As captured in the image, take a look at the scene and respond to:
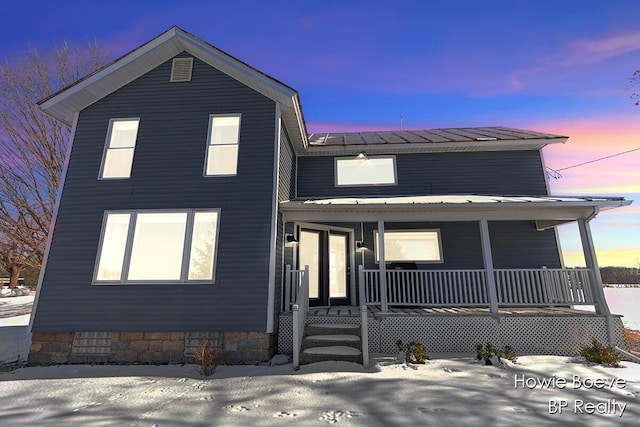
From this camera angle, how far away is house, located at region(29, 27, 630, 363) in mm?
6117

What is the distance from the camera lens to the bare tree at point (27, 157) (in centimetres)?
1236

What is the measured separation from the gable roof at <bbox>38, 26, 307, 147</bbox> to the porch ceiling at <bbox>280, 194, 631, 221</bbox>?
2746 mm

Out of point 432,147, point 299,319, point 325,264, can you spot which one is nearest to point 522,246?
point 432,147

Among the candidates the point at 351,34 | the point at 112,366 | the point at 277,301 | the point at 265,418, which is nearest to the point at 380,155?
the point at 351,34

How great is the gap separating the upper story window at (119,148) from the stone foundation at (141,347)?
12.3 ft

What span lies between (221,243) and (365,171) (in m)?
5.39

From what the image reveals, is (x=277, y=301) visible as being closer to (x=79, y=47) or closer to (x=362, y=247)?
(x=362, y=247)

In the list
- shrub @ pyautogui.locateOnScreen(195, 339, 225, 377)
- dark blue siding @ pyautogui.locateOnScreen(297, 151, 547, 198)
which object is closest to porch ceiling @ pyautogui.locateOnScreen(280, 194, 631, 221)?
dark blue siding @ pyautogui.locateOnScreen(297, 151, 547, 198)

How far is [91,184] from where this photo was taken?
6977mm

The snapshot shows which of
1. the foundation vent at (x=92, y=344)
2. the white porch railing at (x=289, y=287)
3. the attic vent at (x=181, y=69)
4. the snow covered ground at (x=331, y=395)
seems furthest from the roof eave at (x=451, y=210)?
the foundation vent at (x=92, y=344)

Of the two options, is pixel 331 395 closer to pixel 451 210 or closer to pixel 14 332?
pixel 451 210

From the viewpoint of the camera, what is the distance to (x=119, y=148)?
23.9ft

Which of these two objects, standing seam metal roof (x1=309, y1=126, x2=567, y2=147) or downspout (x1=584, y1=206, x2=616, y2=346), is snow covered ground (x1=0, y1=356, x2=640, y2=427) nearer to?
downspout (x1=584, y1=206, x2=616, y2=346)

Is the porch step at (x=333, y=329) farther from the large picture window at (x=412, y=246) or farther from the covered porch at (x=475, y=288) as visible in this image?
the large picture window at (x=412, y=246)
